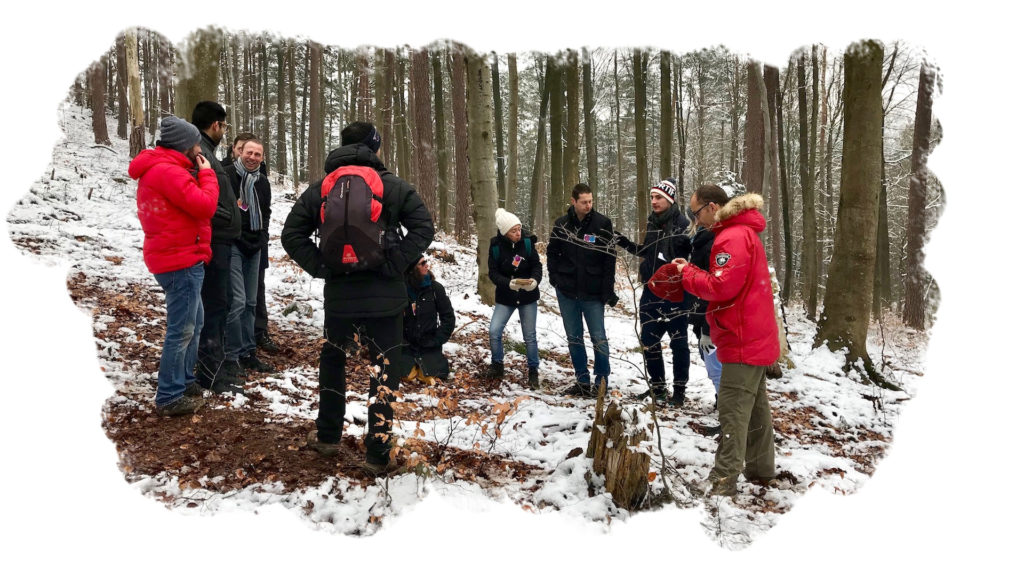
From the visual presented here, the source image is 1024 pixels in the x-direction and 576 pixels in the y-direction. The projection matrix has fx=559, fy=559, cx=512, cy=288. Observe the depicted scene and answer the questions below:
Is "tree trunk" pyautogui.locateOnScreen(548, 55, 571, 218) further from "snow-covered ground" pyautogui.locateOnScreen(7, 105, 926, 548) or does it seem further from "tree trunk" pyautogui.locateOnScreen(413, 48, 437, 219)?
"snow-covered ground" pyautogui.locateOnScreen(7, 105, 926, 548)

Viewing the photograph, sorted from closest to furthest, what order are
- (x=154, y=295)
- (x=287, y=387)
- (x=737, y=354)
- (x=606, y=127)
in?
(x=737, y=354) < (x=287, y=387) < (x=154, y=295) < (x=606, y=127)

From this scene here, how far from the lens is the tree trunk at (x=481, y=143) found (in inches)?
336

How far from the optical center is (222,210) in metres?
4.39

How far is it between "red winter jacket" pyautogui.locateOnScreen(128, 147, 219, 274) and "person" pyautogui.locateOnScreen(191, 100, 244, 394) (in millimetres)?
469

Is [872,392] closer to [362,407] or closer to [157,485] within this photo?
[362,407]

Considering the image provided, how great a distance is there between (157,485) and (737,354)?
3460 mm

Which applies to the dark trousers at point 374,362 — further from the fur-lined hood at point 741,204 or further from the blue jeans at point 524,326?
the blue jeans at point 524,326

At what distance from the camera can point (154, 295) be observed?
6992mm

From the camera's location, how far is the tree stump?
10.9 feet

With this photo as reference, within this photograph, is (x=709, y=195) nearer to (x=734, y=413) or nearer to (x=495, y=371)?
(x=734, y=413)

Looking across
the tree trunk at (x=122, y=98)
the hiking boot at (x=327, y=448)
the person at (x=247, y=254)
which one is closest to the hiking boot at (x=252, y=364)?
the person at (x=247, y=254)

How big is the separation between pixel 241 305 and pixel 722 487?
14.1 ft

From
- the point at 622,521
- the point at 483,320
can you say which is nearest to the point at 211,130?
the point at 622,521

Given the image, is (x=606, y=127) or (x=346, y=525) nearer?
(x=346, y=525)
